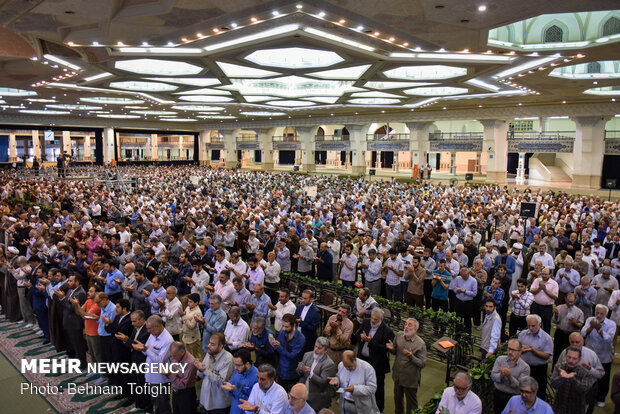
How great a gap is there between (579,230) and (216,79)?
17.3 m

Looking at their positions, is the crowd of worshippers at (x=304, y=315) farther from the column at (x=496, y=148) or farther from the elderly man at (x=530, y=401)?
the column at (x=496, y=148)

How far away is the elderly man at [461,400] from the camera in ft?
13.7

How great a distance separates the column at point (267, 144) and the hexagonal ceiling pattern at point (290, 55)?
65.0 feet

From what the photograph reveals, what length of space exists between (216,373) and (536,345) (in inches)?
167

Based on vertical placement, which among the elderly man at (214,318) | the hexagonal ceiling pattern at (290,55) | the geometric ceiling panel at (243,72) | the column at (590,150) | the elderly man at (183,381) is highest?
the geometric ceiling panel at (243,72)

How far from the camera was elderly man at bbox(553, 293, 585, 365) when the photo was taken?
6180 millimetres

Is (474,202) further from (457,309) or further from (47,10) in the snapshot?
(47,10)

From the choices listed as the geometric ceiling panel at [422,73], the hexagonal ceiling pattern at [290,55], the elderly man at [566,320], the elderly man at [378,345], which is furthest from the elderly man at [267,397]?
the geometric ceiling panel at [422,73]

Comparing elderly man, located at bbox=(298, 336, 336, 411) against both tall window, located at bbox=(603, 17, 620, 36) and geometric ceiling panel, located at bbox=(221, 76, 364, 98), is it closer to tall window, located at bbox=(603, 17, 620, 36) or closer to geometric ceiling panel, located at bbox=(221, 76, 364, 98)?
tall window, located at bbox=(603, 17, 620, 36)

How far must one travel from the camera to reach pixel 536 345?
5.51m

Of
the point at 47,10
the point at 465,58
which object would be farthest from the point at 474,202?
the point at 47,10

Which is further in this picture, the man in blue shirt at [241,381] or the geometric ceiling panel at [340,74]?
the geometric ceiling panel at [340,74]

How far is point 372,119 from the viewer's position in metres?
37.7

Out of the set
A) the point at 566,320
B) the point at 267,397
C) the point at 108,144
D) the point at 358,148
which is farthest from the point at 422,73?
the point at 108,144
